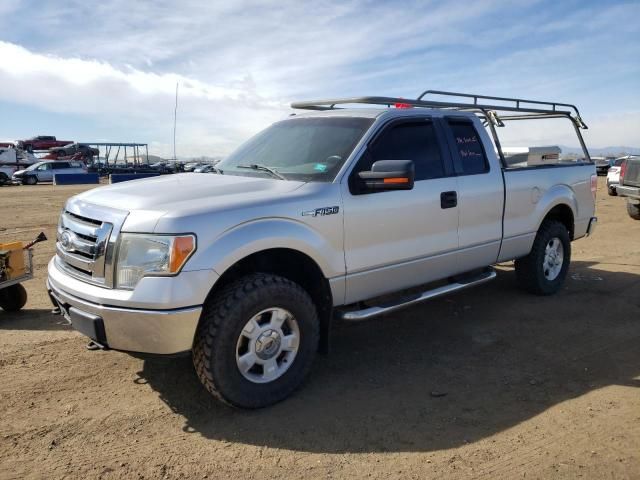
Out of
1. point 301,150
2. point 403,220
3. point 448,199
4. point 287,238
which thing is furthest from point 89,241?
point 448,199

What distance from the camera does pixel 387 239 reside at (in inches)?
161

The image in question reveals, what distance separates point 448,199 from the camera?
4.51 m

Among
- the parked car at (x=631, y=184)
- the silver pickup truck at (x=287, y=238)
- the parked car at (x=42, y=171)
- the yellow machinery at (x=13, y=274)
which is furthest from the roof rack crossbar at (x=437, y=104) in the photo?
the parked car at (x=42, y=171)

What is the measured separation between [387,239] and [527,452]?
68.5 inches

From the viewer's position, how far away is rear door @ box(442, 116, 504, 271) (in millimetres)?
4734

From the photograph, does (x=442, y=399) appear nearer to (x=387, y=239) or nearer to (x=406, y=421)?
(x=406, y=421)

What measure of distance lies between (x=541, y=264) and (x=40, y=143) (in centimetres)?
5650

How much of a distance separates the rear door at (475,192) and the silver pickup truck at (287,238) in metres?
0.01

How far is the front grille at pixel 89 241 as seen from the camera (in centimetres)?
317

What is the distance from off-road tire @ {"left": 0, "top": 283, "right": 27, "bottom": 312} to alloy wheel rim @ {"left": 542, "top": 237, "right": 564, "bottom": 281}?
216 inches

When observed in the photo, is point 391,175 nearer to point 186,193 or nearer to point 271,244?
point 271,244

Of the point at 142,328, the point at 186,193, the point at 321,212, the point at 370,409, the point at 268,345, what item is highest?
the point at 186,193

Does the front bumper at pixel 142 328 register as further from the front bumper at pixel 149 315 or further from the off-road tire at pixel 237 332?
the off-road tire at pixel 237 332

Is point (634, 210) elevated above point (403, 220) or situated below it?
below
